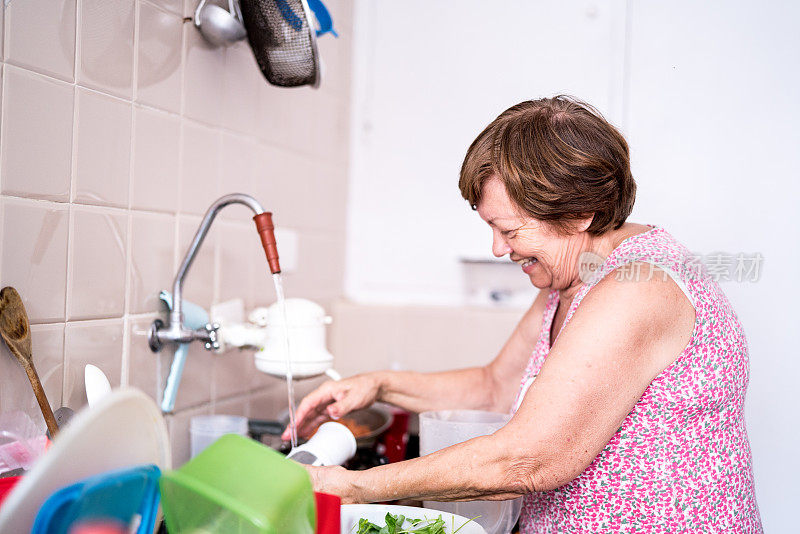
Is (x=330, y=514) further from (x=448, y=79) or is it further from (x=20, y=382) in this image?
(x=448, y=79)

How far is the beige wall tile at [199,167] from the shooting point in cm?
122

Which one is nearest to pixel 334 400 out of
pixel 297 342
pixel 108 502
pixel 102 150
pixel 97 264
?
pixel 297 342

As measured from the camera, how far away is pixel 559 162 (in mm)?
951

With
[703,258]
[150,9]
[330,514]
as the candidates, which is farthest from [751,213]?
[150,9]

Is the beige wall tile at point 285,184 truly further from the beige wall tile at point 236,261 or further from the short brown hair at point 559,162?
the short brown hair at point 559,162

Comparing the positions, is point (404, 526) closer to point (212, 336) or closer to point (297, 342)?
point (297, 342)

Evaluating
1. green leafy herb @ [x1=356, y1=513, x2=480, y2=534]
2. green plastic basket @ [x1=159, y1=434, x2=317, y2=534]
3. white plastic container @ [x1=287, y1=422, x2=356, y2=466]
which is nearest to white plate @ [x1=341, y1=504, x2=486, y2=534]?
green leafy herb @ [x1=356, y1=513, x2=480, y2=534]

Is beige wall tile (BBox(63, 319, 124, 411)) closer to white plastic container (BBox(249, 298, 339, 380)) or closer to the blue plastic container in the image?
A: white plastic container (BBox(249, 298, 339, 380))

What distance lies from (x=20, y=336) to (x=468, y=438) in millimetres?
642

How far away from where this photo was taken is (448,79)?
1773mm

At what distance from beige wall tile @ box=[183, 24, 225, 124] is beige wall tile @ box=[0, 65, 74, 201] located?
0.29 m

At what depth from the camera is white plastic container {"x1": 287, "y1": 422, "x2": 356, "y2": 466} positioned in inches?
38.6

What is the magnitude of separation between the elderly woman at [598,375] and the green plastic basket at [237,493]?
11.1 inches

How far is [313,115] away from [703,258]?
1043 millimetres
